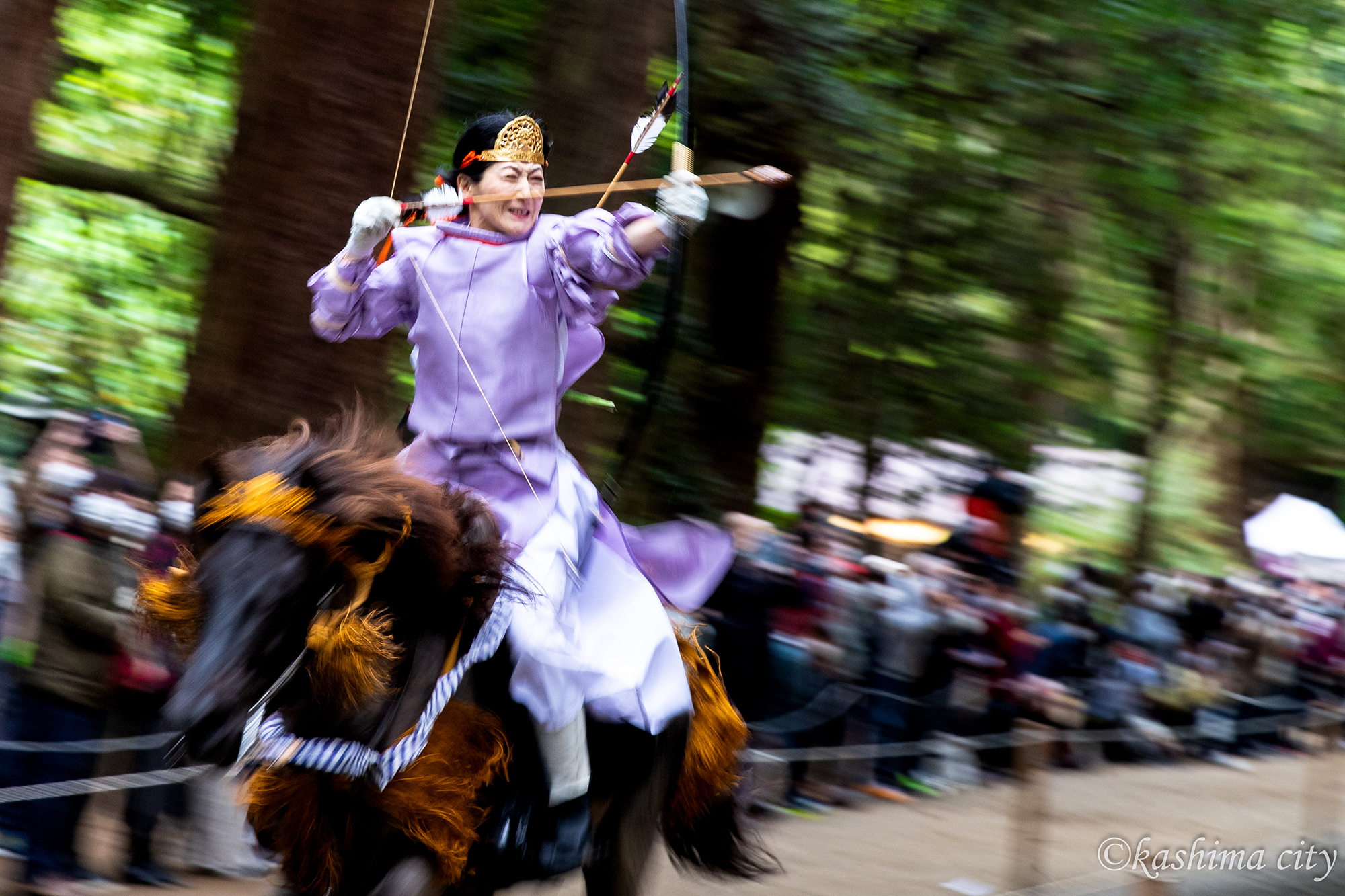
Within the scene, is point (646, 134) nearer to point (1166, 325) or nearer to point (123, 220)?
point (1166, 325)

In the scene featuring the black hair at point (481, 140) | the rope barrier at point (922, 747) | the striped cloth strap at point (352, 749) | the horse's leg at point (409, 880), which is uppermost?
the black hair at point (481, 140)

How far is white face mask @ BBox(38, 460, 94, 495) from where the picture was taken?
17.4ft

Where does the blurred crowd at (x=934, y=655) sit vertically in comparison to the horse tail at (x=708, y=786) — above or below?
below

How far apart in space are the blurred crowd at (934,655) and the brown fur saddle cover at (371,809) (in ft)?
14.2

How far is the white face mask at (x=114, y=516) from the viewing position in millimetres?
5359

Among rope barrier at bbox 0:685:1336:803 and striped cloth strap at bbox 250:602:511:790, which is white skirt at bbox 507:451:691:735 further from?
rope barrier at bbox 0:685:1336:803

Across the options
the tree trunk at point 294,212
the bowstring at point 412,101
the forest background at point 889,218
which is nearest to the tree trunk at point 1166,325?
the forest background at point 889,218

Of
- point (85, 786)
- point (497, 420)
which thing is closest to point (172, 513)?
point (85, 786)

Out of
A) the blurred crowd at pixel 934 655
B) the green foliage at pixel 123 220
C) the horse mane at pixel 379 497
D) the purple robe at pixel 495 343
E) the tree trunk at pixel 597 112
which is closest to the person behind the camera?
the horse mane at pixel 379 497

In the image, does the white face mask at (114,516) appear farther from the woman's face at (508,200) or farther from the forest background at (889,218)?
the woman's face at (508,200)

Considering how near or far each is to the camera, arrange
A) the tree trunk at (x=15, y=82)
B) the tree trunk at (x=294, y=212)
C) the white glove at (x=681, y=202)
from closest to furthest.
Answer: the white glove at (x=681, y=202) < the tree trunk at (x=294, y=212) < the tree trunk at (x=15, y=82)

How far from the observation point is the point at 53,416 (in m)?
5.58

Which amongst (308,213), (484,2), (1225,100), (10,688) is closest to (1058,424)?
(1225,100)

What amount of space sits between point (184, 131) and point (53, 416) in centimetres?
389
